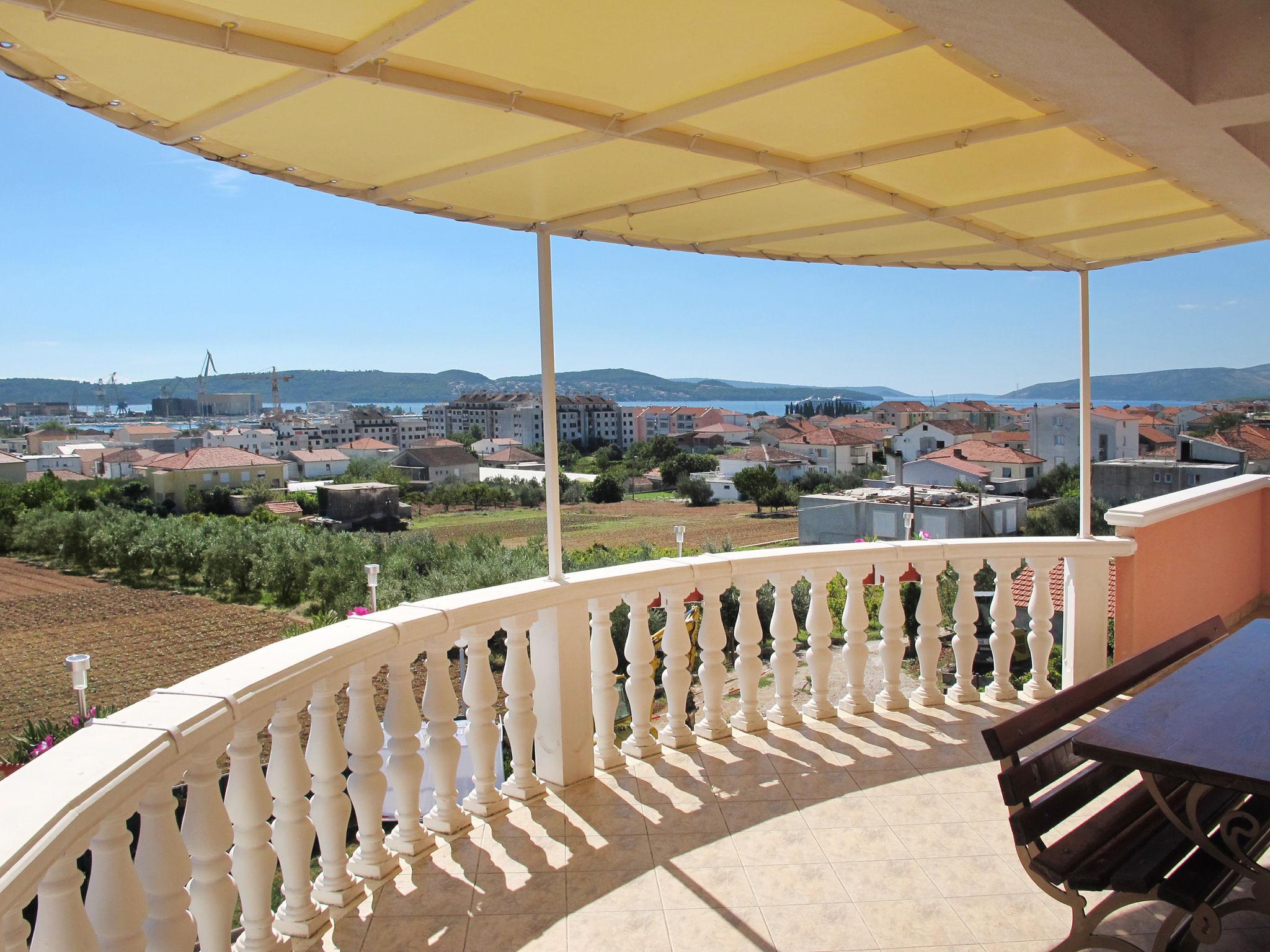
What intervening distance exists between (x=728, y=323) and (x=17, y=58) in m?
58.7

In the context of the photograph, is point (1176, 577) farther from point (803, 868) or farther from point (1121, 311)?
point (1121, 311)

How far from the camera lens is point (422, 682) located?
9.91 ft

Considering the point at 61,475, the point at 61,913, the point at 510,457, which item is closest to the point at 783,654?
the point at 61,913

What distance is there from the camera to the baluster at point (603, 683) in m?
3.41

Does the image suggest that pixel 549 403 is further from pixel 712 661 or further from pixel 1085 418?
pixel 1085 418

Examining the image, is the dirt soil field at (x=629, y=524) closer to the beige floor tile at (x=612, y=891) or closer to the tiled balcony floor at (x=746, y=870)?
the tiled balcony floor at (x=746, y=870)

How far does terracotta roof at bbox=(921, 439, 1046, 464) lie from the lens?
36.5 feet

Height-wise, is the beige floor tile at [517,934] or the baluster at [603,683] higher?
the baluster at [603,683]

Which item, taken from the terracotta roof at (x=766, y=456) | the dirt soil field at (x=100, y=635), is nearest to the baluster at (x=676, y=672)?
the dirt soil field at (x=100, y=635)

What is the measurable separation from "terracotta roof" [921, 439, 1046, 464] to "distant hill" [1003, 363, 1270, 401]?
0.78 m

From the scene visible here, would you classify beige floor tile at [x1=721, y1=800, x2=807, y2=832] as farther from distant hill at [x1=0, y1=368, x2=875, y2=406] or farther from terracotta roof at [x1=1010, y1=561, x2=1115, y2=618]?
distant hill at [x1=0, y1=368, x2=875, y2=406]

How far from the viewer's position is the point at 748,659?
3.80 metres

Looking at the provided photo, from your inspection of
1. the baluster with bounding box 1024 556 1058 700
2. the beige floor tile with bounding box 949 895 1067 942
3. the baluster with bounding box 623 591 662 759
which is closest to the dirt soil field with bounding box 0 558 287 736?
the baluster with bounding box 623 591 662 759

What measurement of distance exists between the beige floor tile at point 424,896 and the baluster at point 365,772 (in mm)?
71
